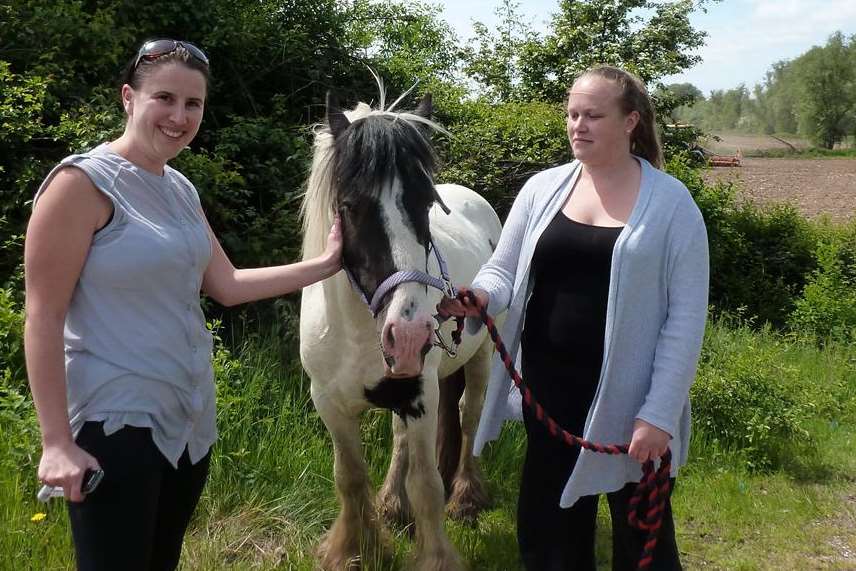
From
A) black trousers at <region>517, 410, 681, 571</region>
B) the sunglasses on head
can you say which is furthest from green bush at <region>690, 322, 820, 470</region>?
the sunglasses on head

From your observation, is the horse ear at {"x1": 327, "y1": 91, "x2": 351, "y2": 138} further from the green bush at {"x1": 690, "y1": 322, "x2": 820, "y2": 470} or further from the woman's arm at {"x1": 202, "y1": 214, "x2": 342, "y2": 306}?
the green bush at {"x1": 690, "y1": 322, "x2": 820, "y2": 470}

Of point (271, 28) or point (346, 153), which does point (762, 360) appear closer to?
point (346, 153)

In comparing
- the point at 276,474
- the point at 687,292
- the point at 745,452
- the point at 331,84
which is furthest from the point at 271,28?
the point at 687,292

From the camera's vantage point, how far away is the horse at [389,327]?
2.39 meters

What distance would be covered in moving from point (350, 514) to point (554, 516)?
1291 mm

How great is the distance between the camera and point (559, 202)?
235 cm

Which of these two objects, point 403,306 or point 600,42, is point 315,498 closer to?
point 403,306

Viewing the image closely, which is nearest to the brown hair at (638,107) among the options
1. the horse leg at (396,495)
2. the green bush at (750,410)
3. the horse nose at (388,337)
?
the horse nose at (388,337)

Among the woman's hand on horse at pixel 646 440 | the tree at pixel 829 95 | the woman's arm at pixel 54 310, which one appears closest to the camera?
the woman's arm at pixel 54 310

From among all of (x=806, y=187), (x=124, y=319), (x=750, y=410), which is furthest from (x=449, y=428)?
(x=806, y=187)

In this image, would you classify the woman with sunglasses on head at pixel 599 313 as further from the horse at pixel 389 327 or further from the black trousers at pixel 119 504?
the black trousers at pixel 119 504

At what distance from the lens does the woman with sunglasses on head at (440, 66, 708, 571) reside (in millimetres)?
2133

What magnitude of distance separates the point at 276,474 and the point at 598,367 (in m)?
2.09

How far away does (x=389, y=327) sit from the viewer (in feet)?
7.40
